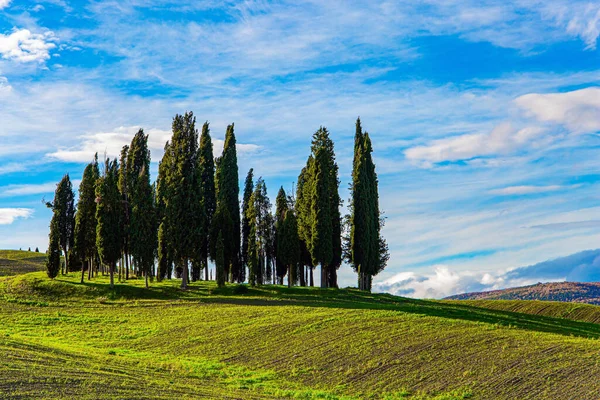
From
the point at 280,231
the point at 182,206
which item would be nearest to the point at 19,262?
the point at 182,206

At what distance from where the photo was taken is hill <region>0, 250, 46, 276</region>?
291 feet

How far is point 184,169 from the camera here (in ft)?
217

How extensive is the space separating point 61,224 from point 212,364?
4990 cm

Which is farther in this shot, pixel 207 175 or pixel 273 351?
pixel 207 175

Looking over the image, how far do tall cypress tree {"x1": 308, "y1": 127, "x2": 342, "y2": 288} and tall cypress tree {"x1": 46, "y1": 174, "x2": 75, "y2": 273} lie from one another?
31077 millimetres

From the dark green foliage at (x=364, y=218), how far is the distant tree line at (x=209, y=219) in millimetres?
128

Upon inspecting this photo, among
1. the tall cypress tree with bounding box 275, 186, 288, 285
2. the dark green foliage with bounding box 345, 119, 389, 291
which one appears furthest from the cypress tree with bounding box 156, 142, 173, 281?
the dark green foliage with bounding box 345, 119, 389, 291

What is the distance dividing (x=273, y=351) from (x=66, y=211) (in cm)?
4959

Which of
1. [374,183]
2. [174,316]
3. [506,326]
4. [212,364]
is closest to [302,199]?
[374,183]

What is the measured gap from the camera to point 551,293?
188 m

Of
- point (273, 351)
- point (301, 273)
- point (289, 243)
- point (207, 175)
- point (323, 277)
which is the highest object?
point (207, 175)

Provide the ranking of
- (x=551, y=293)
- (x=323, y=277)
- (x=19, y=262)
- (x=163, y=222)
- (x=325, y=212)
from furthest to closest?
(x=551, y=293) < (x=19, y=262) < (x=323, y=277) < (x=325, y=212) < (x=163, y=222)

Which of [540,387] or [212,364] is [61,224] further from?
[540,387]

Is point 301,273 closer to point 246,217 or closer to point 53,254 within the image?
point 246,217
